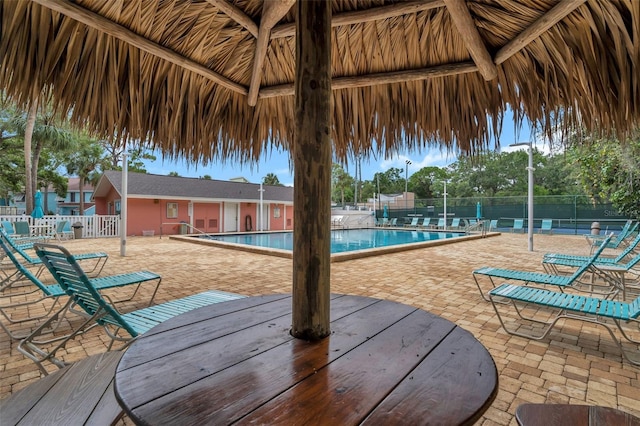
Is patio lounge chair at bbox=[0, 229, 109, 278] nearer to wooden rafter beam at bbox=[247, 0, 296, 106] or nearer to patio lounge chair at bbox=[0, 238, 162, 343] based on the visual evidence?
patio lounge chair at bbox=[0, 238, 162, 343]

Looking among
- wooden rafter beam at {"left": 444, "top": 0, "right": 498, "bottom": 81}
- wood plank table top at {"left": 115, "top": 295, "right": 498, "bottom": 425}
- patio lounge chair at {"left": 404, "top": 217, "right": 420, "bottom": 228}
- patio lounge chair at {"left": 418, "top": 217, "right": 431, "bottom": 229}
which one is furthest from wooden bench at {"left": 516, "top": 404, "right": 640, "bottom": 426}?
patio lounge chair at {"left": 404, "top": 217, "right": 420, "bottom": 228}

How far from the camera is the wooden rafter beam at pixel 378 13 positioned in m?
2.41

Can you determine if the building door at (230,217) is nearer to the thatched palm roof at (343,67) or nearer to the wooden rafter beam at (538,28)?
the thatched palm roof at (343,67)

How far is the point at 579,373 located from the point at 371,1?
3.41 m

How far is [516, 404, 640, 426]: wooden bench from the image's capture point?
3.44 feet

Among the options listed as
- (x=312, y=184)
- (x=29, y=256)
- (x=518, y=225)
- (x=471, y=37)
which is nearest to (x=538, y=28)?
(x=471, y=37)

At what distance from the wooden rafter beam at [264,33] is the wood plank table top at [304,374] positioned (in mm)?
2247

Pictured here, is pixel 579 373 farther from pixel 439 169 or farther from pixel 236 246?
pixel 439 169

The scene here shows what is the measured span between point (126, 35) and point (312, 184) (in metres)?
2.21

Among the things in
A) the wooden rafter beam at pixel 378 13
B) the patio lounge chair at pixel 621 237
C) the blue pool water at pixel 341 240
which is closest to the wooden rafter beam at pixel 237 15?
the wooden rafter beam at pixel 378 13

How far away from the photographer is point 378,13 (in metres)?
2.54

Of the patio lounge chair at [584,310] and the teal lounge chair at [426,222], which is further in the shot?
the teal lounge chair at [426,222]

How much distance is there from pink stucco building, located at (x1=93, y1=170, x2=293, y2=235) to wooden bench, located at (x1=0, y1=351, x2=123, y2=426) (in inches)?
563

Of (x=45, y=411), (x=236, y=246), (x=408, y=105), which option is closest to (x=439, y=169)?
(x=236, y=246)
